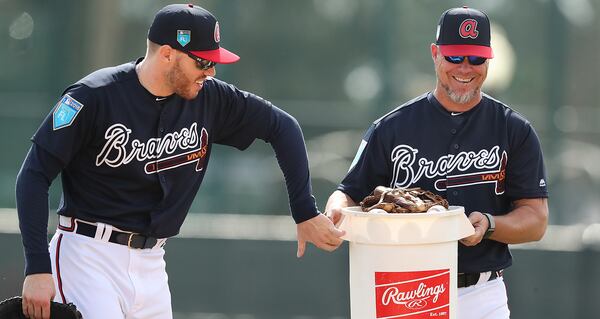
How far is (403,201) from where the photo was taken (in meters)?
4.39

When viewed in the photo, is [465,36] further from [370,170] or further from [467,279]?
[467,279]

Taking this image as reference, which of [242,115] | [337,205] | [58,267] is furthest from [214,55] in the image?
[58,267]

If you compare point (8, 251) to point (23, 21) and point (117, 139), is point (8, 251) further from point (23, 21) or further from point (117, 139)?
point (117, 139)

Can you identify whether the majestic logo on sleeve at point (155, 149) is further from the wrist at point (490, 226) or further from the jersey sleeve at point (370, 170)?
the wrist at point (490, 226)

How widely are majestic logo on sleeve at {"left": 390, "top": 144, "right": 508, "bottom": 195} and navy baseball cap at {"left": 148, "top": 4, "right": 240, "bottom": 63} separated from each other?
0.92 meters

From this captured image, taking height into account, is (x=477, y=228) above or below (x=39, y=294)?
above

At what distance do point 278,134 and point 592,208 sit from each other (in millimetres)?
3862

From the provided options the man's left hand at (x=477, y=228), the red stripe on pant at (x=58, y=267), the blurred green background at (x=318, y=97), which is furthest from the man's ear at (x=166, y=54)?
the blurred green background at (x=318, y=97)

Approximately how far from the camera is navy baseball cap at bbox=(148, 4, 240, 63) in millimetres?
4691

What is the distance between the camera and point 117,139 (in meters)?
4.70

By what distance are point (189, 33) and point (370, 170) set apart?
1030mm

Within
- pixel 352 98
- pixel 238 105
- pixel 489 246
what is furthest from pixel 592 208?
pixel 238 105

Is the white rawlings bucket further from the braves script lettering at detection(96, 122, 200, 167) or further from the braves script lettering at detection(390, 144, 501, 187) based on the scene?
the braves script lettering at detection(96, 122, 200, 167)

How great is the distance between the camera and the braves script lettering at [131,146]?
4691 millimetres
